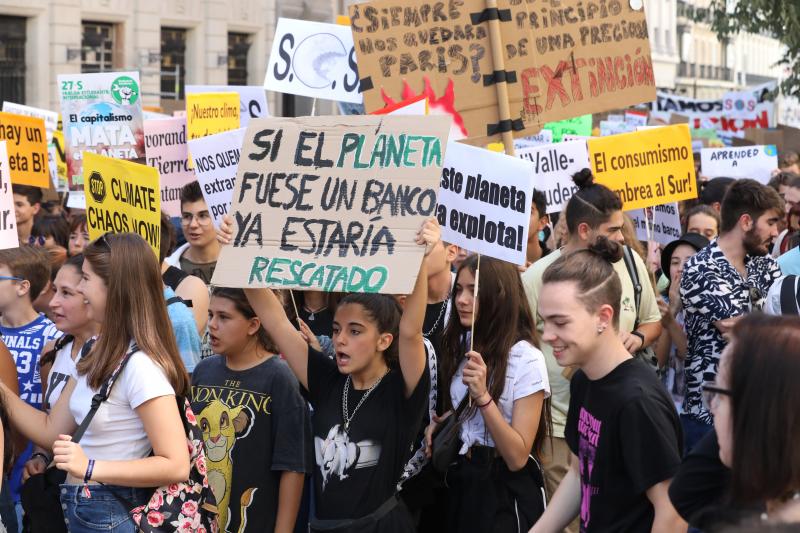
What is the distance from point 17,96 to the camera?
86.4 ft

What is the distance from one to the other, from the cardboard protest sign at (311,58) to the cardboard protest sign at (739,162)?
484cm

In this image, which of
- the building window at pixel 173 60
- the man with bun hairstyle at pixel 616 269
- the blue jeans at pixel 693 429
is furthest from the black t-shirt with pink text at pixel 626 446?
the building window at pixel 173 60

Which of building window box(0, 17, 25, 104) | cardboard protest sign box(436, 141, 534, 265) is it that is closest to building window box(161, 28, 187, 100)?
building window box(0, 17, 25, 104)

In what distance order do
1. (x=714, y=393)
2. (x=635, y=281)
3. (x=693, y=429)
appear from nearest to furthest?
(x=714, y=393) → (x=635, y=281) → (x=693, y=429)

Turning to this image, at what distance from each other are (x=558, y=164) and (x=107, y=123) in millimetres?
3596

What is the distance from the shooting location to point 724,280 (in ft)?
20.1

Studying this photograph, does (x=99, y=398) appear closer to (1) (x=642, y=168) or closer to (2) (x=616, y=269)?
(2) (x=616, y=269)

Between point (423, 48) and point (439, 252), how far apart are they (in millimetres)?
1587

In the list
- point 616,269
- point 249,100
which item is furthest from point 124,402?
point 249,100

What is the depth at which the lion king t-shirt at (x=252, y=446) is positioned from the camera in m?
4.83

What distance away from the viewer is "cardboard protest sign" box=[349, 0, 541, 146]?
21.4ft

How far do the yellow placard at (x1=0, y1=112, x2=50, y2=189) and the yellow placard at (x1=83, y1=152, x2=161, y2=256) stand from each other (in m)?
2.65

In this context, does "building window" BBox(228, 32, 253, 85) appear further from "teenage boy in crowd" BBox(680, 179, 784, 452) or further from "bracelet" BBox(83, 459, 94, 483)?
"bracelet" BBox(83, 459, 94, 483)

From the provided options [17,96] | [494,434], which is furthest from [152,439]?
[17,96]
